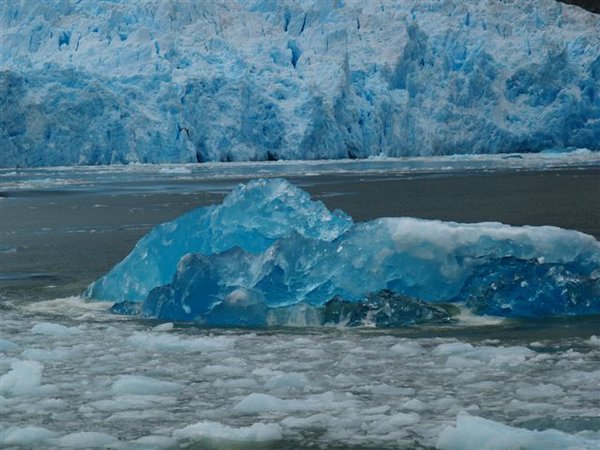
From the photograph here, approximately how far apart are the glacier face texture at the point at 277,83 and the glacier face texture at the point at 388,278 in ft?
115

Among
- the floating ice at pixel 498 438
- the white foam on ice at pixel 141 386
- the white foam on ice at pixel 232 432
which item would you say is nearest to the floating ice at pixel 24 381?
the white foam on ice at pixel 141 386

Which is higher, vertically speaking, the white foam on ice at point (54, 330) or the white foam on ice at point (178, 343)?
the white foam on ice at point (178, 343)

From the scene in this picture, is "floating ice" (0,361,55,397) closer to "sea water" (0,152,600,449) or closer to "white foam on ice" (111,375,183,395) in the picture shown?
"sea water" (0,152,600,449)

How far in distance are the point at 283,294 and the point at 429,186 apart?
72.6ft

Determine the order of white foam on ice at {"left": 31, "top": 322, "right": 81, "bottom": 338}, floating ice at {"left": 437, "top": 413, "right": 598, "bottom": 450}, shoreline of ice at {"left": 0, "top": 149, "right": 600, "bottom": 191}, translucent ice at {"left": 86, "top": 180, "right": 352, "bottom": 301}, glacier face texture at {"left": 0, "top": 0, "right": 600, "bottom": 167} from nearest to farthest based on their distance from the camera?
floating ice at {"left": 437, "top": 413, "right": 598, "bottom": 450}, white foam on ice at {"left": 31, "top": 322, "right": 81, "bottom": 338}, translucent ice at {"left": 86, "top": 180, "right": 352, "bottom": 301}, shoreline of ice at {"left": 0, "top": 149, "right": 600, "bottom": 191}, glacier face texture at {"left": 0, "top": 0, "right": 600, "bottom": 167}

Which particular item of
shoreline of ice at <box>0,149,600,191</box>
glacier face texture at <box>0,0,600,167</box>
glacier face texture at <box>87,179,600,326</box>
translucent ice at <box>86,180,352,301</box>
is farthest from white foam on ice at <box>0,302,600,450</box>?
glacier face texture at <box>0,0,600,167</box>

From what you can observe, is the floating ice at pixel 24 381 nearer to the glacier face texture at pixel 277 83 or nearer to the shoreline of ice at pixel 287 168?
the shoreline of ice at pixel 287 168

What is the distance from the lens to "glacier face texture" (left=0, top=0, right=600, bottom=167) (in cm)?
4338

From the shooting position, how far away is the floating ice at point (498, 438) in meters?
3.87

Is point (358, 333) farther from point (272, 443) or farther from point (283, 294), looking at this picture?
point (272, 443)

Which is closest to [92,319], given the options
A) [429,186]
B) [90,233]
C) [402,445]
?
[402,445]

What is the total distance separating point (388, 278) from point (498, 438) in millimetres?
4199

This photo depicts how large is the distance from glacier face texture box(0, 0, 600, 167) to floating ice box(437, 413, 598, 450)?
39.4 metres

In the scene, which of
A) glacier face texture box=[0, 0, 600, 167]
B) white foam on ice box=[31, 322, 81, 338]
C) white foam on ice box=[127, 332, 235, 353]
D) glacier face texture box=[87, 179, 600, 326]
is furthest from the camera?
glacier face texture box=[0, 0, 600, 167]
